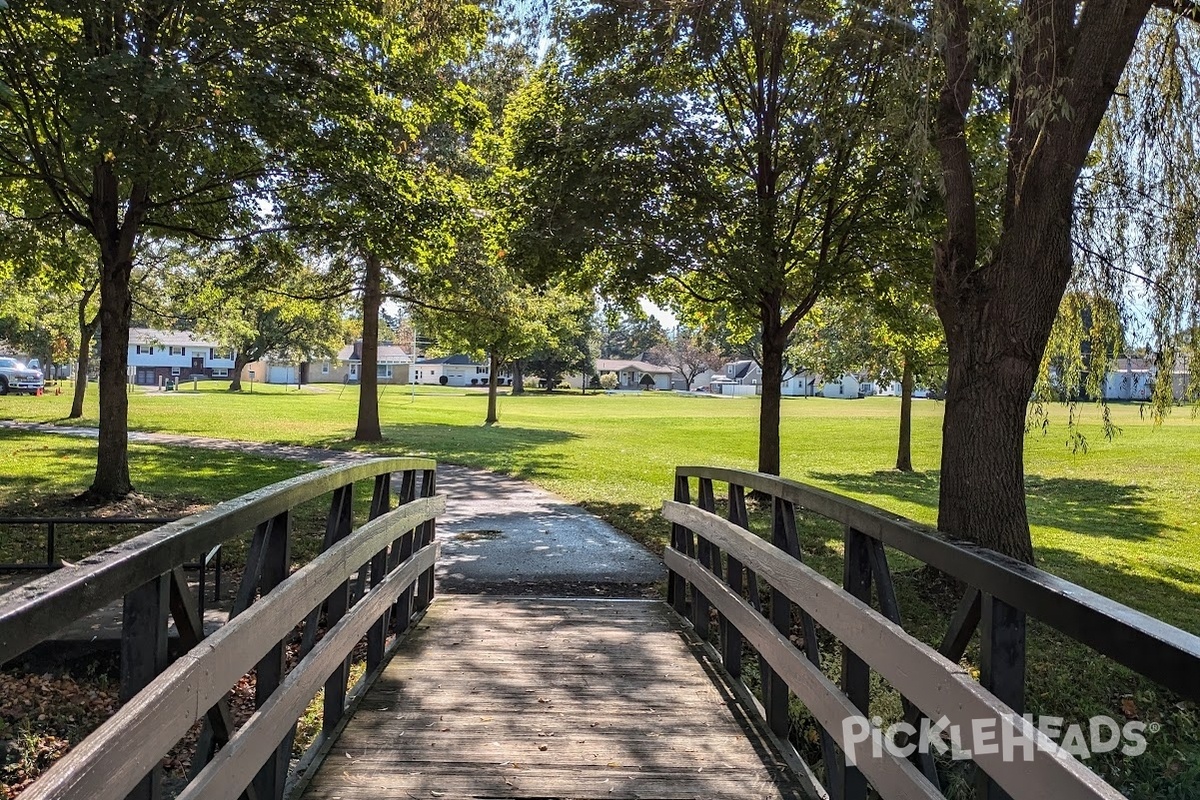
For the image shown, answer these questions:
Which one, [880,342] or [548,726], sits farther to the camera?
[880,342]

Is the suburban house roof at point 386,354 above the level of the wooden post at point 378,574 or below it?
→ above

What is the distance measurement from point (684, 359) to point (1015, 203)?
387 ft

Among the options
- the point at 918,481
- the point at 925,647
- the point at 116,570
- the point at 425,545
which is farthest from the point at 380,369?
the point at 925,647

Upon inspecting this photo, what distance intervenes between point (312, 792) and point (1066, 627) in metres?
2.55

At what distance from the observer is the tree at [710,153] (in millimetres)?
9875

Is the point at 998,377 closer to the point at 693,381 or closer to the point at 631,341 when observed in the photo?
the point at 693,381

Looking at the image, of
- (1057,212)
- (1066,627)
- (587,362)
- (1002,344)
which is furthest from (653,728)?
(587,362)

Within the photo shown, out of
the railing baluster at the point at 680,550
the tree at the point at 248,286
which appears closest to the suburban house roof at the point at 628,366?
the tree at the point at 248,286

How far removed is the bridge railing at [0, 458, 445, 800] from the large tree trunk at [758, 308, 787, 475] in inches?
367

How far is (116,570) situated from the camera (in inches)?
69.2

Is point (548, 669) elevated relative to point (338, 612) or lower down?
lower down

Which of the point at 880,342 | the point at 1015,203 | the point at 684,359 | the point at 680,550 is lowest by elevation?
the point at 680,550

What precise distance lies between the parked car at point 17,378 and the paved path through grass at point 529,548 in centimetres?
3593

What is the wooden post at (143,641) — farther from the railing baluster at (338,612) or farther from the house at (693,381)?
the house at (693,381)
